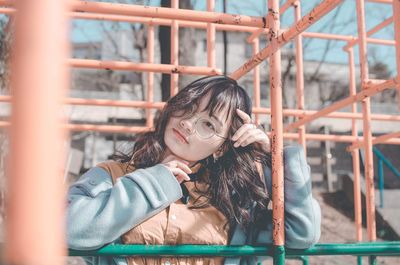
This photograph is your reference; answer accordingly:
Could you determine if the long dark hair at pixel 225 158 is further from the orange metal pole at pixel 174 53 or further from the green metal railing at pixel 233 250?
the orange metal pole at pixel 174 53

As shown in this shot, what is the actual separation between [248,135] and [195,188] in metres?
0.20

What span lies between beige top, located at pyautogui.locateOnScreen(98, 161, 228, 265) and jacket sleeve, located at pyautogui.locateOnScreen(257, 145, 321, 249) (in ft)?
0.39

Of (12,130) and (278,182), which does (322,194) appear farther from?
(12,130)

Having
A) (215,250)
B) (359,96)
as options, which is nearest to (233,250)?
(215,250)

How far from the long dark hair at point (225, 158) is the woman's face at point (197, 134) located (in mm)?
18

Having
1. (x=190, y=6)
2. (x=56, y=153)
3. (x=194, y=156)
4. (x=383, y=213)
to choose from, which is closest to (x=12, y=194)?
(x=56, y=153)

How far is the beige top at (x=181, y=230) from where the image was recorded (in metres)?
1.18

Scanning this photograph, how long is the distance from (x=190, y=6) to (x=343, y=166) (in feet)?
26.0

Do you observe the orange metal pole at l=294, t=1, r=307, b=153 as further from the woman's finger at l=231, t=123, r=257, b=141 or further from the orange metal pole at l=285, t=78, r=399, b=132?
the woman's finger at l=231, t=123, r=257, b=141

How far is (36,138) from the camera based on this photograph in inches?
11.4

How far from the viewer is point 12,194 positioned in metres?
0.29

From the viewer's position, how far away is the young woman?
1131mm

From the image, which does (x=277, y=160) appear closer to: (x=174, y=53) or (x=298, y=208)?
(x=298, y=208)

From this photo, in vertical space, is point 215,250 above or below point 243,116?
below
